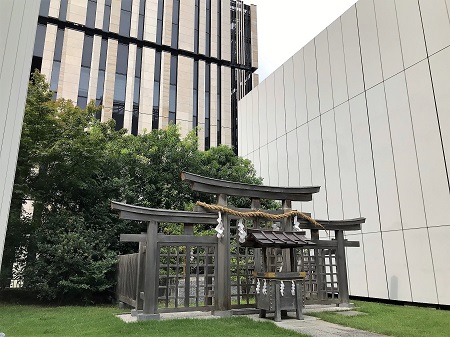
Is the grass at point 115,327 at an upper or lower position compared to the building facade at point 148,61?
lower

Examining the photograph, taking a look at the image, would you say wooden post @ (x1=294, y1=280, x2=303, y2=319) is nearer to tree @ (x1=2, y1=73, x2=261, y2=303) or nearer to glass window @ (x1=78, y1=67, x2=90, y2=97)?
tree @ (x1=2, y1=73, x2=261, y2=303)

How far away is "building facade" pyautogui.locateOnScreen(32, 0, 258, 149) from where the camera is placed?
2173cm

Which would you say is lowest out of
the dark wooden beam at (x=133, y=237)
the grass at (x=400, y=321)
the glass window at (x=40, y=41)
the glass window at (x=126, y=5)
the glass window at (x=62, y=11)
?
the grass at (x=400, y=321)

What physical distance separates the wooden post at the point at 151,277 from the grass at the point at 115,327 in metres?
0.53

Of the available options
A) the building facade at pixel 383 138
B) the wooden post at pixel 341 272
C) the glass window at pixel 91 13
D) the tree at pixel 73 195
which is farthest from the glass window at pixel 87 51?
the wooden post at pixel 341 272

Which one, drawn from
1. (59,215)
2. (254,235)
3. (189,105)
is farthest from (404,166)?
(189,105)

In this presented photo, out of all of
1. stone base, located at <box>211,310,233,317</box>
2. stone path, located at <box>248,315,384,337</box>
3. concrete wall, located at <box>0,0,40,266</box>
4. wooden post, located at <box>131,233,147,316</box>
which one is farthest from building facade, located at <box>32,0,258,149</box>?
concrete wall, located at <box>0,0,40,266</box>

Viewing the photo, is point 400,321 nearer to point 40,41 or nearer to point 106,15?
point 40,41

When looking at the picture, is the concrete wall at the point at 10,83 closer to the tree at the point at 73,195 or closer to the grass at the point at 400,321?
the grass at the point at 400,321

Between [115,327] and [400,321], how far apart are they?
585 cm

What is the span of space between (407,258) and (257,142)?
10.4m

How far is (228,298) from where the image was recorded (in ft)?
27.6

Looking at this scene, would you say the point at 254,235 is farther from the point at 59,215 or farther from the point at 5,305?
the point at 5,305

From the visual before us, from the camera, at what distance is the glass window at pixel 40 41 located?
21.1m
